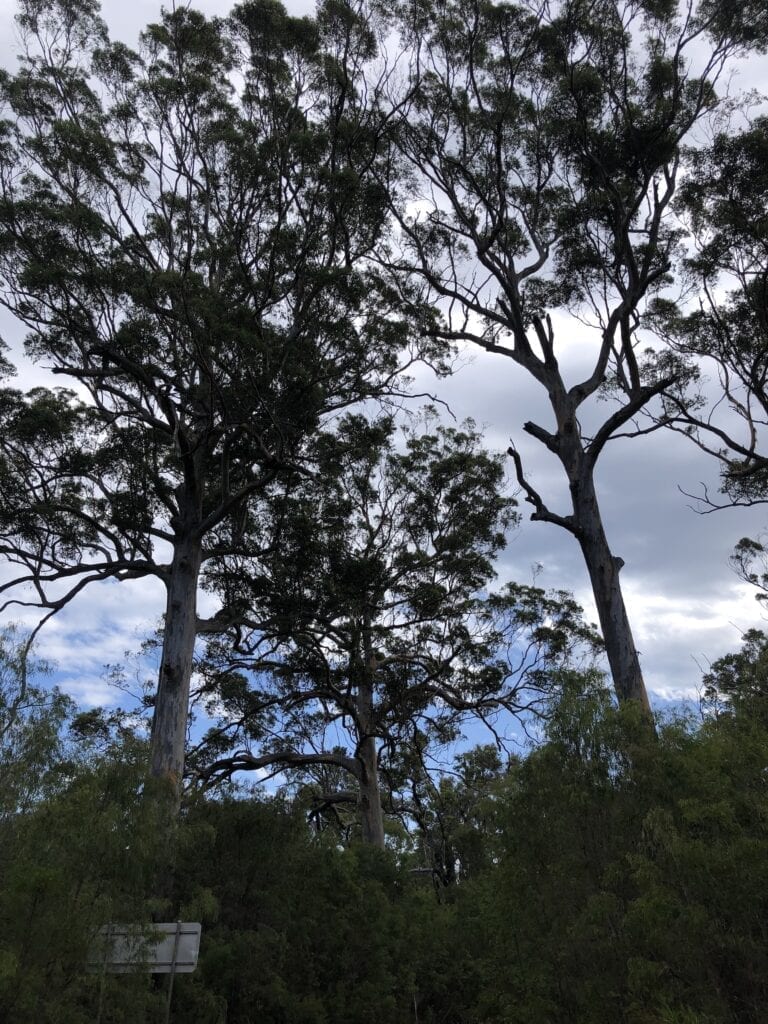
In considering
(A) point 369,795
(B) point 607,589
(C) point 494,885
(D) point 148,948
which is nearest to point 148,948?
(D) point 148,948

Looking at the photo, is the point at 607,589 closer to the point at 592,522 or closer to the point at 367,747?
the point at 592,522

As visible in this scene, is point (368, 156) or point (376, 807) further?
point (376, 807)

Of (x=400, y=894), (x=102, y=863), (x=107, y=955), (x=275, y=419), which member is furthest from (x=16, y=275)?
(x=400, y=894)

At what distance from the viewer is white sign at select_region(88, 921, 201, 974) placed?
6.70 metres

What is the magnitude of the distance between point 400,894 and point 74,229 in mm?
12207

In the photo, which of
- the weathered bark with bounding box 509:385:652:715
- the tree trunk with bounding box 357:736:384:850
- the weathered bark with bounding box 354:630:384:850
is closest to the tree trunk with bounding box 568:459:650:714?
the weathered bark with bounding box 509:385:652:715

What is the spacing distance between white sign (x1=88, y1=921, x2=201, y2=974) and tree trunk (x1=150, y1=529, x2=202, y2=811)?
3.41 meters

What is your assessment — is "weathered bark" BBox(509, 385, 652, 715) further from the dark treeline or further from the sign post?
the sign post

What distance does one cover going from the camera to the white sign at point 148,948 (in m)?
6.70

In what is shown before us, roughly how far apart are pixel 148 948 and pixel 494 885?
336 cm

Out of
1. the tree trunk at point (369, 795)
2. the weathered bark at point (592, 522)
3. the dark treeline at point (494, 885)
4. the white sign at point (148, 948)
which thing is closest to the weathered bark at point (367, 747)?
the tree trunk at point (369, 795)

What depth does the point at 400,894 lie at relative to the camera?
13.7 metres

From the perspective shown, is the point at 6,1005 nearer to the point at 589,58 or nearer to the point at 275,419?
the point at 275,419

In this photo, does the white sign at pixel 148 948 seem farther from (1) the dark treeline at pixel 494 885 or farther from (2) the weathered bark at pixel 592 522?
(2) the weathered bark at pixel 592 522
